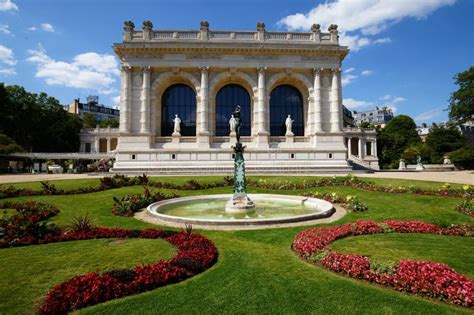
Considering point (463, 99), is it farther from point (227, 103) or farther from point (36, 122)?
point (36, 122)

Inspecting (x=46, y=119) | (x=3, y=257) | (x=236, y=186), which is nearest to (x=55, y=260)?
(x=3, y=257)

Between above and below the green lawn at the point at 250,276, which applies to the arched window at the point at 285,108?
above

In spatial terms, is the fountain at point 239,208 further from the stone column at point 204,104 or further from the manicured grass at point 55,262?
the stone column at point 204,104

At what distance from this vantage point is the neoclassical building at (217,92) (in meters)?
37.0

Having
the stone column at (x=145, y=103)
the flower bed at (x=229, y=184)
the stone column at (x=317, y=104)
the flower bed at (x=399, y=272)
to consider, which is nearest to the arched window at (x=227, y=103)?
the stone column at (x=317, y=104)

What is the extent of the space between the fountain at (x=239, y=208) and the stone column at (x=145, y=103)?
77.4 ft

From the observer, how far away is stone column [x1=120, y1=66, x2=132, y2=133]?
124ft

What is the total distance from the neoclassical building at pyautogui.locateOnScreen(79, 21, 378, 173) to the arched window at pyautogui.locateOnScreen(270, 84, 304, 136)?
3.92ft

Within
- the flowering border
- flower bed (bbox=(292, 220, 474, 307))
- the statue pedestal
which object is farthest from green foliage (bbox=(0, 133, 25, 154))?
flower bed (bbox=(292, 220, 474, 307))

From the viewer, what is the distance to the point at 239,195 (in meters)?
14.6

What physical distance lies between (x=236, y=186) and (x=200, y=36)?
31.4 meters

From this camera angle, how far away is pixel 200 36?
39.4m

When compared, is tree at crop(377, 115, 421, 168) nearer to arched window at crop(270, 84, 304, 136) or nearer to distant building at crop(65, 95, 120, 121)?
arched window at crop(270, 84, 304, 136)

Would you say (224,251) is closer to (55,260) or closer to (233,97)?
(55,260)
